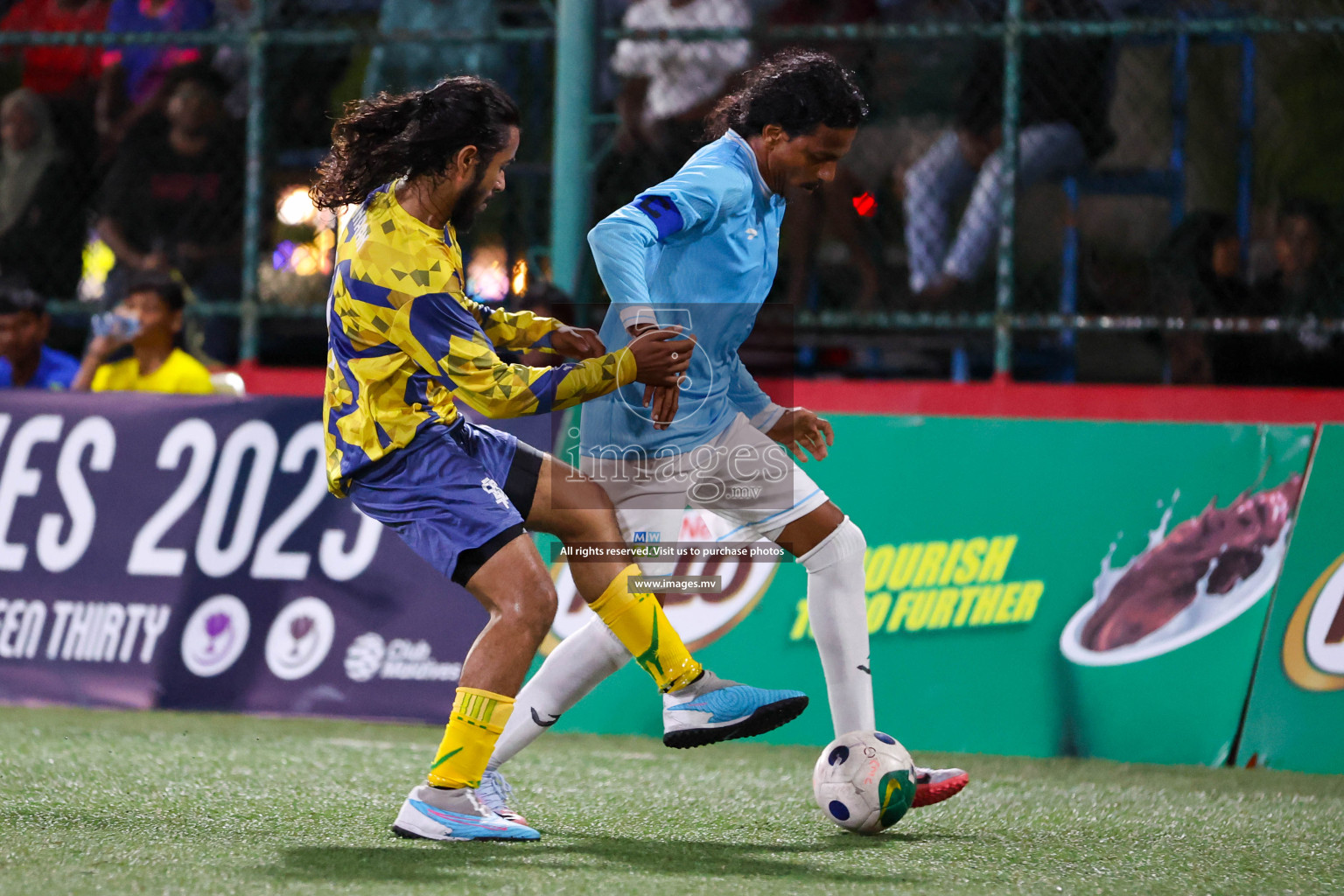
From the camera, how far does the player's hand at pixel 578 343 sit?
4.24 metres

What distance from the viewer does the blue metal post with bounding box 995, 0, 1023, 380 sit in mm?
7230

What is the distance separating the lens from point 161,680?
6578 millimetres

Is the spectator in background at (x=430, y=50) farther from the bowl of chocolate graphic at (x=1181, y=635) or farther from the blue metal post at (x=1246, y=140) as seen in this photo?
the bowl of chocolate graphic at (x=1181, y=635)

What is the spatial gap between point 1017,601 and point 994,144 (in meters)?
2.48

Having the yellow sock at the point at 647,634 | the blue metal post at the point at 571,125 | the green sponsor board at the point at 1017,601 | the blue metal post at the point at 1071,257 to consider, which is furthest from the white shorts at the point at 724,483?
the blue metal post at the point at 1071,257

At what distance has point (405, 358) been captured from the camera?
13.0 ft

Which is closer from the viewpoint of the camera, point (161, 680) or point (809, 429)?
Answer: point (809, 429)

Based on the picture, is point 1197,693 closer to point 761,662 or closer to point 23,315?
point 761,662

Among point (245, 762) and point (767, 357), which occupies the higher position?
point (767, 357)

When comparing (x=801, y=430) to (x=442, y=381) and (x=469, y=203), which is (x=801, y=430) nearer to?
(x=442, y=381)

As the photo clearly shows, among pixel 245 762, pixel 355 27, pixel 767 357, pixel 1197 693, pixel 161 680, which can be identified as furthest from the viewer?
pixel 355 27

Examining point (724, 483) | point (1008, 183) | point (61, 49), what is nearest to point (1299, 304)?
point (1008, 183)

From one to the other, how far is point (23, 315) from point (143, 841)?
448 centimetres

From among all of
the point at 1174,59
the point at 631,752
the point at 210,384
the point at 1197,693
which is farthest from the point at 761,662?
the point at 1174,59
